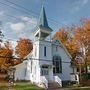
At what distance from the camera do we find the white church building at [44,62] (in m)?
28.2

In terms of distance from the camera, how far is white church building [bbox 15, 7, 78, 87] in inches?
1111

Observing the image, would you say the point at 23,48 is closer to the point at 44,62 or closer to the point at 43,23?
the point at 43,23

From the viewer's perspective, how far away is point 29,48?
185 feet

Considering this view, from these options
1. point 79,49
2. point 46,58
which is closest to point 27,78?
point 46,58

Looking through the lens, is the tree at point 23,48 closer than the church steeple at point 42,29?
No

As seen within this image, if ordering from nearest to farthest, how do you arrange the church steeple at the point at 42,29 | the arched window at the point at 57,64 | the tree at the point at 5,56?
the church steeple at the point at 42,29 < the arched window at the point at 57,64 < the tree at the point at 5,56

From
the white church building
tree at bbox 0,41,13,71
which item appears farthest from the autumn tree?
tree at bbox 0,41,13,71

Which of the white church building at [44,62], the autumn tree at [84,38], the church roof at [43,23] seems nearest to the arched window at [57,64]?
the white church building at [44,62]

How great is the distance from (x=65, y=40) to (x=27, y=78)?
15836 mm

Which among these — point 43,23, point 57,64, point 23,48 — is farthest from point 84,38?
point 23,48

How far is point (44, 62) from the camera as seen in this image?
94.4 ft

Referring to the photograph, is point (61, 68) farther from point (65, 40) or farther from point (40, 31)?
point (65, 40)

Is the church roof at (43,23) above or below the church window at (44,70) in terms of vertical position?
above

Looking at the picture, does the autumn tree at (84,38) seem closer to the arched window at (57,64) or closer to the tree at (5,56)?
the arched window at (57,64)
